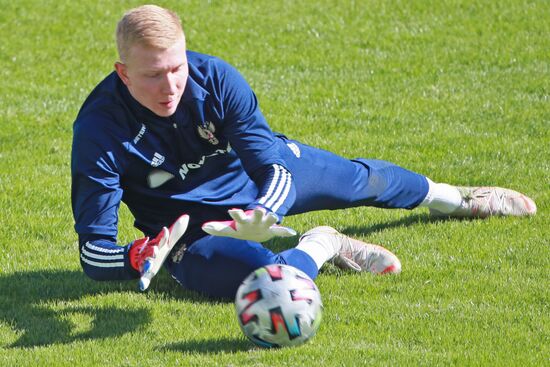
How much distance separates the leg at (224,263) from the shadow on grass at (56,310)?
0.36 metres

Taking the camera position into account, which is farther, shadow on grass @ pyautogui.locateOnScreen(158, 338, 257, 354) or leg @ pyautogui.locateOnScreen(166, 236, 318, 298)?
leg @ pyautogui.locateOnScreen(166, 236, 318, 298)

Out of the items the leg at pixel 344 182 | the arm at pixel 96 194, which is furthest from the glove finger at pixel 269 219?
the leg at pixel 344 182

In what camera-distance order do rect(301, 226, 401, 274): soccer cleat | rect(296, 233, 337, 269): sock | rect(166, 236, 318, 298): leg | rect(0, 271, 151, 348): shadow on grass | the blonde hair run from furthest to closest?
rect(301, 226, 401, 274): soccer cleat
rect(296, 233, 337, 269): sock
rect(166, 236, 318, 298): leg
rect(0, 271, 151, 348): shadow on grass
the blonde hair

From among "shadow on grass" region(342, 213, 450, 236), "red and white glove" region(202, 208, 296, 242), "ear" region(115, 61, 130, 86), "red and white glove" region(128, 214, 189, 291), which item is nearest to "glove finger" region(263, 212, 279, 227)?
"red and white glove" region(202, 208, 296, 242)

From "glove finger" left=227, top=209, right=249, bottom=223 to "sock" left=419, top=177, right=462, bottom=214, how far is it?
2335 mm

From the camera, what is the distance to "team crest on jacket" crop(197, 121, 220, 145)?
6.17 m

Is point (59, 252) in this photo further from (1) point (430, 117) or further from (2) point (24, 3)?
(2) point (24, 3)

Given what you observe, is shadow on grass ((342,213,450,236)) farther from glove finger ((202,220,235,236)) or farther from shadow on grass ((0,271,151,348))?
glove finger ((202,220,235,236))

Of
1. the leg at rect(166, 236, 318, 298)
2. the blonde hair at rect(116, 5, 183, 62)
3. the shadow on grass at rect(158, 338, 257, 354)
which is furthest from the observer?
the leg at rect(166, 236, 318, 298)

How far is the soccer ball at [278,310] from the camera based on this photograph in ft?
17.6

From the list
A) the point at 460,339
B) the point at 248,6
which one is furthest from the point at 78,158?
the point at 248,6

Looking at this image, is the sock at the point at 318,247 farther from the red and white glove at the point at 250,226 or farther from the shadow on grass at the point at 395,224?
the red and white glove at the point at 250,226

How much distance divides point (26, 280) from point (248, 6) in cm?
789

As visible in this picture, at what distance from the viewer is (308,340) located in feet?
18.0
